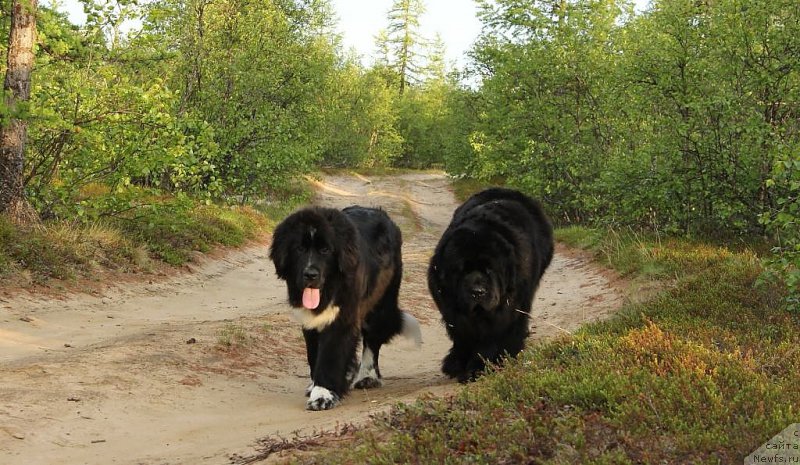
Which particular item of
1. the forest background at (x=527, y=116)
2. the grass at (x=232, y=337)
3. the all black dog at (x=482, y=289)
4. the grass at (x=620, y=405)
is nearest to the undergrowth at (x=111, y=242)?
the forest background at (x=527, y=116)

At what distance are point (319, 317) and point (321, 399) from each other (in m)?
0.70

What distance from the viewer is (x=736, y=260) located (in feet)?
29.9

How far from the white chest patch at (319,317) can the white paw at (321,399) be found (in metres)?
0.54

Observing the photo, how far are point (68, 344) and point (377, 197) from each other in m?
26.6

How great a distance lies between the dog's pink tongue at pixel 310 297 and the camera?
582 cm

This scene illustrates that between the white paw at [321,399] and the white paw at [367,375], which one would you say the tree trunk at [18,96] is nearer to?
the white paw at [367,375]

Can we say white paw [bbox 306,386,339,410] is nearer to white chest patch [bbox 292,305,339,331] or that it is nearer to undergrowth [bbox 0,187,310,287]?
white chest patch [bbox 292,305,339,331]

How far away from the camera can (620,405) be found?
4.15 meters

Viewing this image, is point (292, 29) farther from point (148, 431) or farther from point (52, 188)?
point (148, 431)

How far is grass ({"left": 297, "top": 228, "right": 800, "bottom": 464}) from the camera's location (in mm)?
3709

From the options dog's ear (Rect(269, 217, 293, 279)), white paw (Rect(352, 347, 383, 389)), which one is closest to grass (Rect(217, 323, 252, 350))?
white paw (Rect(352, 347, 383, 389))

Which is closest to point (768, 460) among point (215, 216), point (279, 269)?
point (279, 269)

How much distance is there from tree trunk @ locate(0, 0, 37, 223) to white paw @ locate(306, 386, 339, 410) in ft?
25.5

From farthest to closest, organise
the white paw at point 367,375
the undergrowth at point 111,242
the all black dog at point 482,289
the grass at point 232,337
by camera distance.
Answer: the undergrowth at point 111,242
the grass at point 232,337
the white paw at point 367,375
the all black dog at point 482,289
